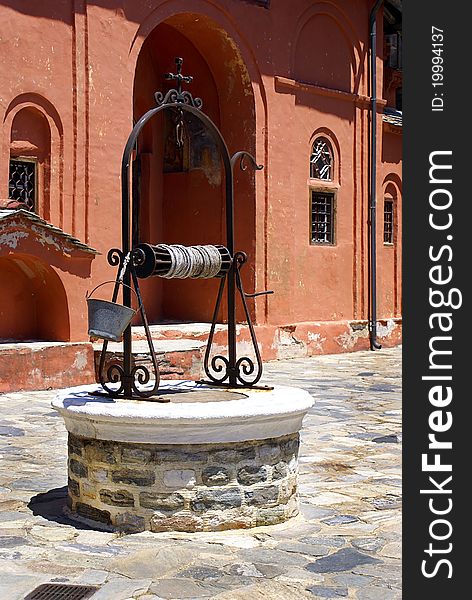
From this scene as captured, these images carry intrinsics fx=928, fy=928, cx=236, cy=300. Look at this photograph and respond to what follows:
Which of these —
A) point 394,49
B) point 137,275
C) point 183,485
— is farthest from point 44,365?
point 394,49

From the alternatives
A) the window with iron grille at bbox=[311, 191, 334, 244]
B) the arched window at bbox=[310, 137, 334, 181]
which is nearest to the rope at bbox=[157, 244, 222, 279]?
the window with iron grille at bbox=[311, 191, 334, 244]

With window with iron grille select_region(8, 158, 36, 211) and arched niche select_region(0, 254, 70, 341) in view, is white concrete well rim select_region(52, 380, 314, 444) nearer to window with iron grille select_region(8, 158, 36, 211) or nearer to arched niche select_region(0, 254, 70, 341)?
arched niche select_region(0, 254, 70, 341)

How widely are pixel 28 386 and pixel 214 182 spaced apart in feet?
19.3

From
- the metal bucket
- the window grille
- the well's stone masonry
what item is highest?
the window grille

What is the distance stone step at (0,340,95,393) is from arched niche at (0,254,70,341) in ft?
0.97

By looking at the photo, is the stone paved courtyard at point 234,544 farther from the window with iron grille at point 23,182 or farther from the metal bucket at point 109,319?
the window with iron grille at point 23,182

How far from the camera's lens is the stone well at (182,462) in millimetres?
5438

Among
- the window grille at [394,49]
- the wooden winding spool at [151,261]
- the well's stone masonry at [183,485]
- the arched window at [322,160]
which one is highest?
the window grille at [394,49]

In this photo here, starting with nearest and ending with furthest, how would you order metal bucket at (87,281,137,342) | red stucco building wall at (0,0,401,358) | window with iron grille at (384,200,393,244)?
metal bucket at (87,281,137,342) < red stucco building wall at (0,0,401,358) < window with iron grille at (384,200,393,244)

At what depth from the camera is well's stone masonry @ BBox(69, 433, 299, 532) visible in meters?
5.47

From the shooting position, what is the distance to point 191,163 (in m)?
16.3

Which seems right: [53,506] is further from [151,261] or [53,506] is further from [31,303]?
[31,303]

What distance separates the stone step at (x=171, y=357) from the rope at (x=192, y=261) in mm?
5126

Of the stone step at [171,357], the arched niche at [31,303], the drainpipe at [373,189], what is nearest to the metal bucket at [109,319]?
the stone step at [171,357]
